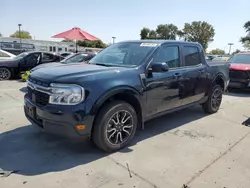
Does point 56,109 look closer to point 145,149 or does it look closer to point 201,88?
point 145,149

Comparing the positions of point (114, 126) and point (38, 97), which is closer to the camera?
point (38, 97)

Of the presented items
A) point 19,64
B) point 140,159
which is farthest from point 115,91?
point 19,64

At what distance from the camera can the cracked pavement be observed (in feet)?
9.61

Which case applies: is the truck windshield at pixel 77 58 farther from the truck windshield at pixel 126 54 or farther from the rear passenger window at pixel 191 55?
the rear passenger window at pixel 191 55

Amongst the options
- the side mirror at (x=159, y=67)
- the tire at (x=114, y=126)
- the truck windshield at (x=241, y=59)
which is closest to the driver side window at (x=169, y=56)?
the side mirror at (x=159, y=67)

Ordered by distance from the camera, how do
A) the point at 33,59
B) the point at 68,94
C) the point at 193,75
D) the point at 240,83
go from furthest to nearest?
the point at 33,59
the point at 240,83
the point at 193,75
the point at 68,94

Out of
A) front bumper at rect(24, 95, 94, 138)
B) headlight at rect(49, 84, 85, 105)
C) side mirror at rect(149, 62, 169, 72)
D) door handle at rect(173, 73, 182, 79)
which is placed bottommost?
front bumper at rect(24, 95, 94, 138)

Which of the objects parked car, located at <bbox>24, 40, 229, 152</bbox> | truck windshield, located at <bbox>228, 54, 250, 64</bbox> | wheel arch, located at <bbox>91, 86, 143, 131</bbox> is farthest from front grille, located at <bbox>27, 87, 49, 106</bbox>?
truck windshield, located at <bbox>228, 54, 250, 64</bbox>

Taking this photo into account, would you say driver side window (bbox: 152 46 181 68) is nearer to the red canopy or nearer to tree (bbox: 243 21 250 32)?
the red canopy

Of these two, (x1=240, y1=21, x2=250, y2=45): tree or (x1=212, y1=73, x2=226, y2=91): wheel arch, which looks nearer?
(x1=212, y1=73, x2=226, y2=91): wheel arch

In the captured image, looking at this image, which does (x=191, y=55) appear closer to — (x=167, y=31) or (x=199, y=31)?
(x=199, y=31)

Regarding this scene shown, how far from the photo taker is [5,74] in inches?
431

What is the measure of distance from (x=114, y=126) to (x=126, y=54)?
4.72 ft

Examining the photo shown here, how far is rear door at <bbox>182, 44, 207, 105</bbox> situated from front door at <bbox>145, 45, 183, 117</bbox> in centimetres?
23
